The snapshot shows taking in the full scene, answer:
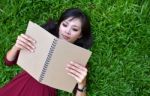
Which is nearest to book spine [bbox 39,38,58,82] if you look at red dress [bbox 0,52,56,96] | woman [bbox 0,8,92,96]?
woman [bbox 0,8,92,96]

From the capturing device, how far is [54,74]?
2686mm

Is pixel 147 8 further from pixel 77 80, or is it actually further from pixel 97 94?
pixel 77 80

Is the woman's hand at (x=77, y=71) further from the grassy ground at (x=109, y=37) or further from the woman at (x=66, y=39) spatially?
the grassy ground at (x=109, y=37)

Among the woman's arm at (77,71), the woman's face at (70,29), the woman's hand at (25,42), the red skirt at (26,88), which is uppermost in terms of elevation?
the woman's face at (70,29)

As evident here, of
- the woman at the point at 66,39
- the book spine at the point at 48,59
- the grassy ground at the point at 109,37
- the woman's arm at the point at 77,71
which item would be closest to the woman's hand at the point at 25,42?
the woman at the point at 66,39

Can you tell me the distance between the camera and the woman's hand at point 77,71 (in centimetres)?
255

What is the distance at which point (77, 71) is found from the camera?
8.40 ft

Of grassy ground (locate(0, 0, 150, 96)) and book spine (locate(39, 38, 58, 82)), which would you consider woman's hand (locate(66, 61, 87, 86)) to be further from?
grassy ground (locate(0, 0, 150, 96))

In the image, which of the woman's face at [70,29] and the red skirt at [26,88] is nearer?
the woman's face at [70,29]

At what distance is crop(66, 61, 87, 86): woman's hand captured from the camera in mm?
2555

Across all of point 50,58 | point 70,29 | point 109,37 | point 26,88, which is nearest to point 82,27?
point 70,29

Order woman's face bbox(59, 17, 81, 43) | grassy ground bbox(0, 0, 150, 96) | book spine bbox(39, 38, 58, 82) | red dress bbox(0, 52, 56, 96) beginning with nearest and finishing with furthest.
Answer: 1. book spine bbox(39, 38, 58, 82)
2. woman's face bbox(59, 17, 81, 43)
3. red dress bbox(0, 52, 56, 96)
4. grassy ground bbox(0, 0, 150, 96)

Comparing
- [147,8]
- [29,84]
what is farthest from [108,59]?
[29,84]

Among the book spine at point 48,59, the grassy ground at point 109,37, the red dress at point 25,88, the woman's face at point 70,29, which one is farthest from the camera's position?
the grassy ground at point 109,37
